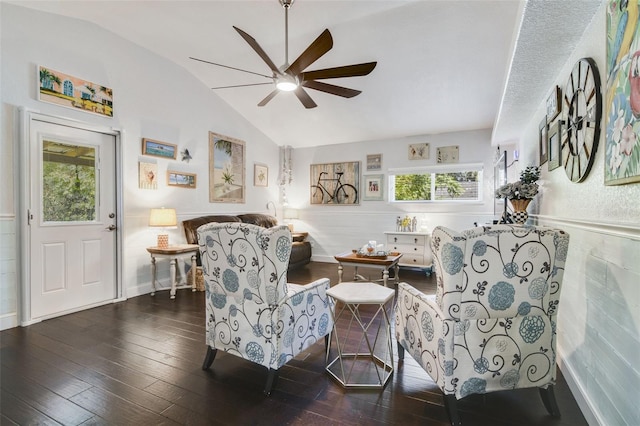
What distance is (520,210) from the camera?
293cm

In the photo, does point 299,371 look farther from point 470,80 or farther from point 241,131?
point 241,131

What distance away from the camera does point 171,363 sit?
86.5 inches

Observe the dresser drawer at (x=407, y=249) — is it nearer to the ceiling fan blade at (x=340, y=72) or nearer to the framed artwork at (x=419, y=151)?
the framed artwork at (x=419, y=151)

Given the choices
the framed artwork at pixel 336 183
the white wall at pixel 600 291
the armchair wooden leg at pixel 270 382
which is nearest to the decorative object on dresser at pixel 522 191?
the white wall at pixel 600 291

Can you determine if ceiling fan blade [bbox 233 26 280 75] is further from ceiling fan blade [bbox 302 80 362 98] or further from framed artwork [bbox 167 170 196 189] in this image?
framed artwork [bbox 167 170 196 189]

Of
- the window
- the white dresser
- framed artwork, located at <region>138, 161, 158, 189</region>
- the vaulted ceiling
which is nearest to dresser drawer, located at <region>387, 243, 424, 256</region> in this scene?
the white dresser

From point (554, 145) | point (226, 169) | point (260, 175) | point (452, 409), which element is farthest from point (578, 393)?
point (260, 175)

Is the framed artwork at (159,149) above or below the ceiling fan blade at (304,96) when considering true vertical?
below

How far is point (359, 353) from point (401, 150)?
432 cm

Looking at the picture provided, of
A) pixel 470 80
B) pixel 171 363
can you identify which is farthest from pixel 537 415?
pixel 470 80

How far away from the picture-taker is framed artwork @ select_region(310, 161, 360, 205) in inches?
245

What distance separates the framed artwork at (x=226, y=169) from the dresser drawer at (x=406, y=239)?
2890 millimetres

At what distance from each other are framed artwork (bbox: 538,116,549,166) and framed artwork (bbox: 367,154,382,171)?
308cm

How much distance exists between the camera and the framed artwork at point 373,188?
19.6 ft
